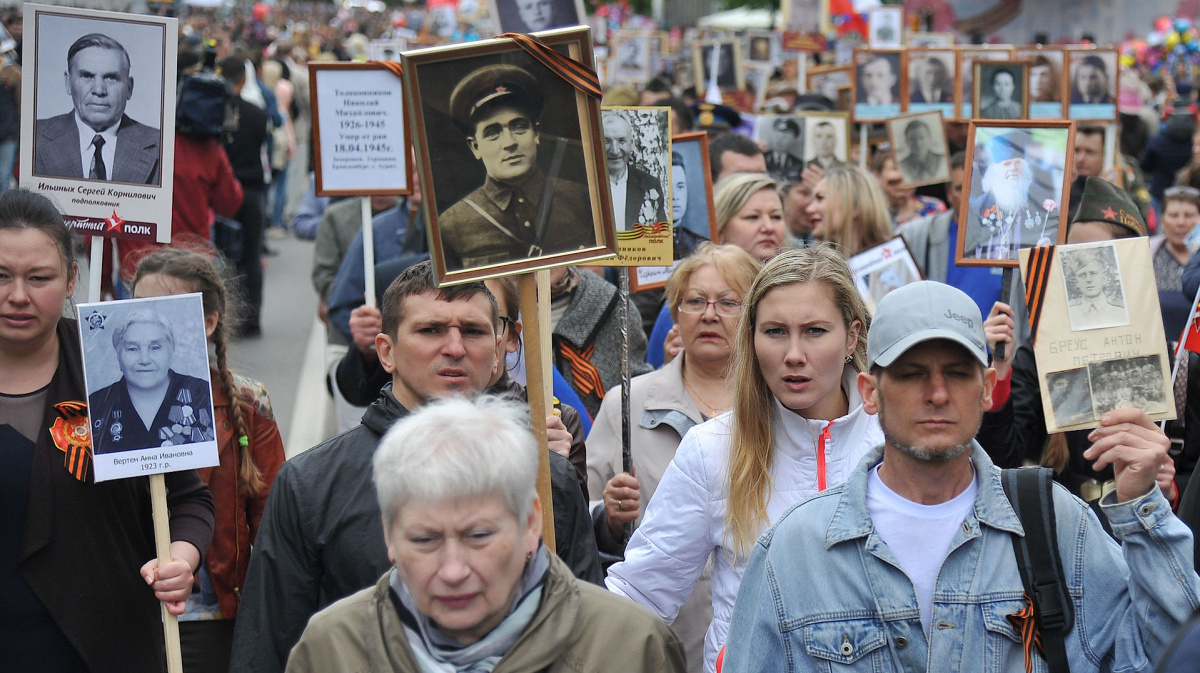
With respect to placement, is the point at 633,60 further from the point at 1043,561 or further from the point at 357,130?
the point at 1043,561

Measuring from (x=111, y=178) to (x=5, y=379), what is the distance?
1.09 m

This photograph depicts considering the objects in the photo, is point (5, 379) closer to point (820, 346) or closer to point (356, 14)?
point (820, 346)

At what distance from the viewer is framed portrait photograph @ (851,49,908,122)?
1109cm

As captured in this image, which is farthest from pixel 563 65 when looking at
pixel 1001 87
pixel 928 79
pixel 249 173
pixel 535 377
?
pixel 249 173

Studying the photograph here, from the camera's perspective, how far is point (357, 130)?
6.02m

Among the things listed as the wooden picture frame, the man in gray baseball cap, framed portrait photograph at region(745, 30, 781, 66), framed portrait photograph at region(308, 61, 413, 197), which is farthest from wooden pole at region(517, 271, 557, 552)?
framed portrait photograph at region(745, 30, 781, 66)

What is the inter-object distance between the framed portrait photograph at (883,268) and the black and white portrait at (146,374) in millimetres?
3379

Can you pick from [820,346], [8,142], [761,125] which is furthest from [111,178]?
[8,142]

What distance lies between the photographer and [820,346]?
3.47 m

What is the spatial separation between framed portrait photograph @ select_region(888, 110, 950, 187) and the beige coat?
23.7 feet

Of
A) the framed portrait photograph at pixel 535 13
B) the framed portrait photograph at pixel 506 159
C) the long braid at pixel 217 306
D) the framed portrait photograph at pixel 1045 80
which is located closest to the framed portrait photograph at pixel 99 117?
the long braid at pixel 217 306

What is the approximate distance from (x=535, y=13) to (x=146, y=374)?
2935 mm

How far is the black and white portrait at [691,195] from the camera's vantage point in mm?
6027

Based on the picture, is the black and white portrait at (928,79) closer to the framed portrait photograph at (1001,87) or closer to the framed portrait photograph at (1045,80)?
the framed portrait photograph at (1045,80)
